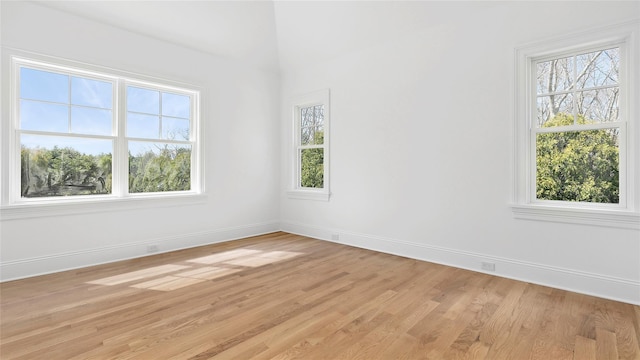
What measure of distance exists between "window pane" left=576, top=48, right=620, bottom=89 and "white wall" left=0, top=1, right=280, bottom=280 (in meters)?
4.20

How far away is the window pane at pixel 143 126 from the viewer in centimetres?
409

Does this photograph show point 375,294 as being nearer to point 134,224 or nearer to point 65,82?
point 134,224

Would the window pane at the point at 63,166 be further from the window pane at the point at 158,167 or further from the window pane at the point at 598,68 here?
the window pane at the point at 598,68

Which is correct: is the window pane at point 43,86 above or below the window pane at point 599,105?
above

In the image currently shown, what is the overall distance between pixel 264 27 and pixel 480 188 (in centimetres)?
369

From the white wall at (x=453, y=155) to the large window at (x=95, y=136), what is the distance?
2.17 m

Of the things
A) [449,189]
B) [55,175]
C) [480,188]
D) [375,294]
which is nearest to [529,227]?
[480,188]

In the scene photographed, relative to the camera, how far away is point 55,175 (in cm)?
355

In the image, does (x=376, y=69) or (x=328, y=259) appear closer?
(x=328, y=259)

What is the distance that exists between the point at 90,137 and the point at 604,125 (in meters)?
5.30

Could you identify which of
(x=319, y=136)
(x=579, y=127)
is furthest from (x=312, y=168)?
(x=579, y=127)

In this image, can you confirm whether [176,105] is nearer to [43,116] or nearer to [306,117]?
[43,116]

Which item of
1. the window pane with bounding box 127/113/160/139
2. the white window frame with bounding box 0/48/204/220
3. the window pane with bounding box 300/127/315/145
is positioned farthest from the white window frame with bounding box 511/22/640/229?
the window pane with bounding box 127/113/160/139

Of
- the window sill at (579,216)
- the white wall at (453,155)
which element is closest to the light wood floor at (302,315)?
the white wall at (453,155)
